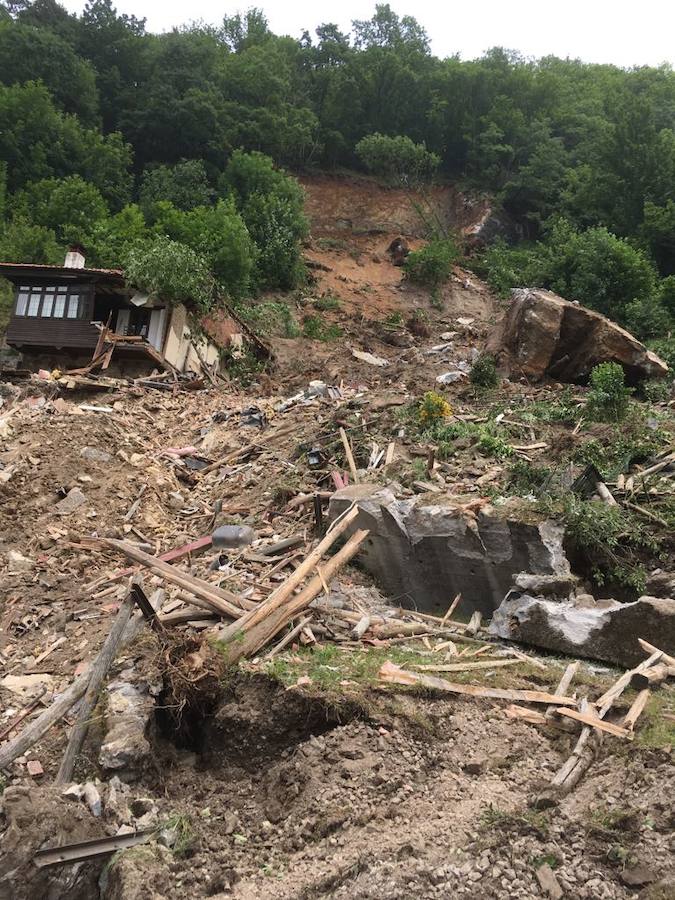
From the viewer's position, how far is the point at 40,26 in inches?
1577

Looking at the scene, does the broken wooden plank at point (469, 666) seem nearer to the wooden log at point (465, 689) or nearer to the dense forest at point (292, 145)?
the wooden log at point (465, 689)

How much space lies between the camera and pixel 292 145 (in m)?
41.5

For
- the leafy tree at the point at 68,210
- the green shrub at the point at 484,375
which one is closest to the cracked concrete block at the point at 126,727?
the green shrub at the point at 484,375

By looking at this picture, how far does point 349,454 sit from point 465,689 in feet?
19.7

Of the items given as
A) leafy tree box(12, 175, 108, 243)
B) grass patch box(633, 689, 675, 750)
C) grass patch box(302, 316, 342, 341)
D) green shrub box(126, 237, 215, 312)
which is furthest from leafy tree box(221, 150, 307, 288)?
grass patch box(633, 689, 675, 750)

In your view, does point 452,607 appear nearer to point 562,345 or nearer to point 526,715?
point 526,715

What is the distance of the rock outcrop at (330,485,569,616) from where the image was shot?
25.0 feet

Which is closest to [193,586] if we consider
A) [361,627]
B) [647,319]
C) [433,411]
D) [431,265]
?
[361,627]

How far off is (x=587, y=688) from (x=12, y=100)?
40009 mm

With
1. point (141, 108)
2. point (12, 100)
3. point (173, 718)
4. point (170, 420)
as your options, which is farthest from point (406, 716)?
point (141, 108)

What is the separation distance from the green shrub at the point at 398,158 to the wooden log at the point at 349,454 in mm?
33434

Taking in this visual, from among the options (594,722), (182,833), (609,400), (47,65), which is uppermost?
(47,65)

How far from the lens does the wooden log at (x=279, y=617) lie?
577cm

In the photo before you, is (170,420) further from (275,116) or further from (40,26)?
(40,26)
